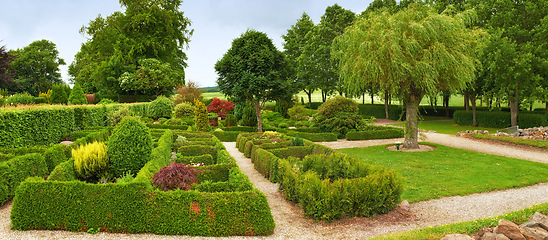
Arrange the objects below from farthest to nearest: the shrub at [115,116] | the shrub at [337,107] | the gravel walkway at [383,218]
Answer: the shrub at [115,116] → the shrub at [337,107] → the gravel walkway at [383,218]

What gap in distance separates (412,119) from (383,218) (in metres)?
9.54

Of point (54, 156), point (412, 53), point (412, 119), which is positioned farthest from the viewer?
point (412, 119)

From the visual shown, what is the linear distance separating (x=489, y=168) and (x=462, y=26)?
628cm

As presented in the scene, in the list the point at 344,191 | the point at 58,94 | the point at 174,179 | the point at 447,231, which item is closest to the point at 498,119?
the point at 344,191

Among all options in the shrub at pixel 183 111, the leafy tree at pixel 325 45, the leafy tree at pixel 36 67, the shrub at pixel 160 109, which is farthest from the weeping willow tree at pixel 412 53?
the leafy tree at pixel 36 67

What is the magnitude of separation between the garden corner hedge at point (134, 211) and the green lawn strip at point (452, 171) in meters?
4.21

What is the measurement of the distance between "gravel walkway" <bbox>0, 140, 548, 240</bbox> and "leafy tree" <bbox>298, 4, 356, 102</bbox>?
98.0ft

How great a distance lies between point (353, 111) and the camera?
20844mm

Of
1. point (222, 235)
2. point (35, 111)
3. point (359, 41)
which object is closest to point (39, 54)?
point (35, 111)

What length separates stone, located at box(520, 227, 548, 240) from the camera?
491 centimetres

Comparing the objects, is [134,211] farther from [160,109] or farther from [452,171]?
[160,109]

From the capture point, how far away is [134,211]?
18.9 ft

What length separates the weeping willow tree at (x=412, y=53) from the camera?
13.2 metres

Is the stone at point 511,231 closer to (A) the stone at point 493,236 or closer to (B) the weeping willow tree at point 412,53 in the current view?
(A) the stone at point 493,236
